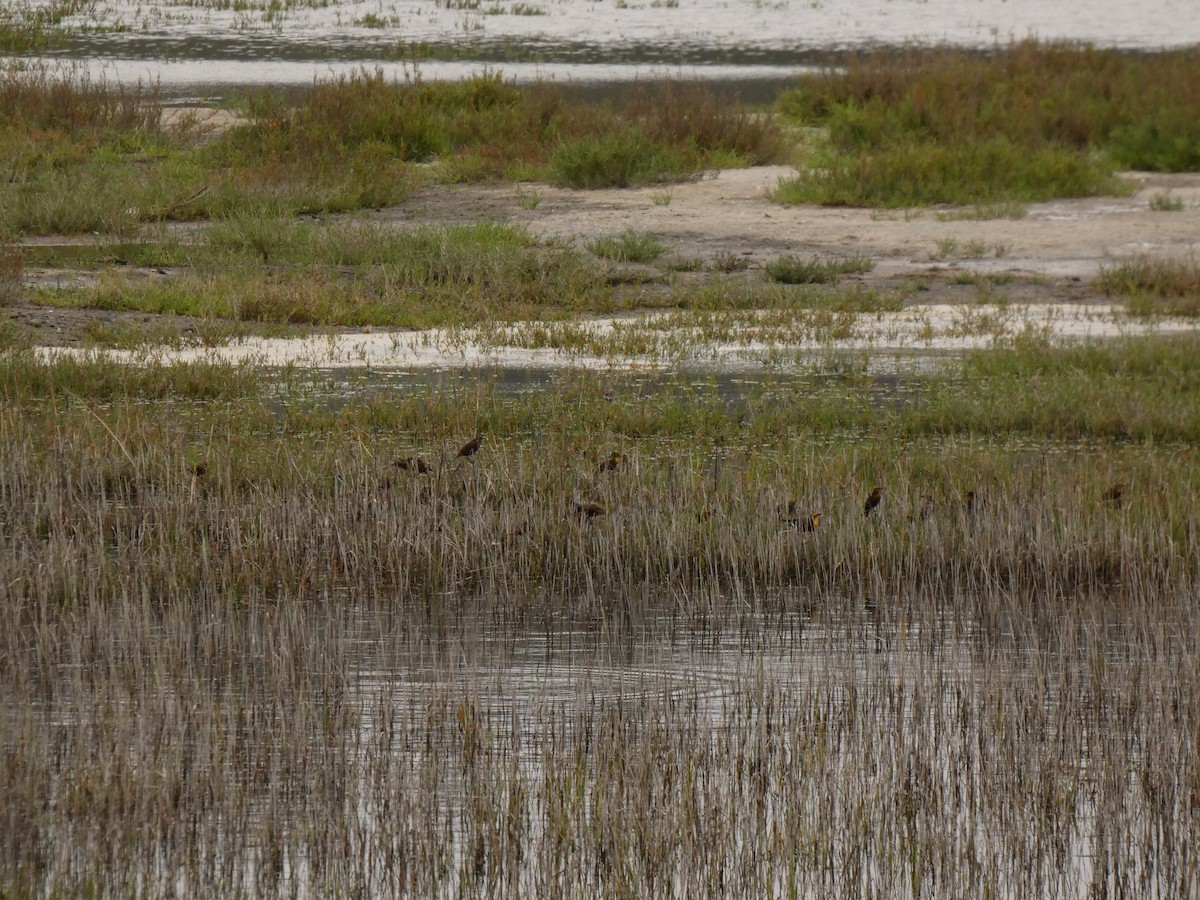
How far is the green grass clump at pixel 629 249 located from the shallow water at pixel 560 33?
13.3 m

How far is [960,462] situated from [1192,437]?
1.83 m

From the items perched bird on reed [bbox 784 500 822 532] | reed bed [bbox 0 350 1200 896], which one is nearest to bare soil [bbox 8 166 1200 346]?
reed bed [bbox 0 350 1200 896]

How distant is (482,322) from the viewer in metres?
12.1

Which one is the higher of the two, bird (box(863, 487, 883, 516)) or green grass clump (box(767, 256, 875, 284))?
bird (box(863, 487, 883, 516))

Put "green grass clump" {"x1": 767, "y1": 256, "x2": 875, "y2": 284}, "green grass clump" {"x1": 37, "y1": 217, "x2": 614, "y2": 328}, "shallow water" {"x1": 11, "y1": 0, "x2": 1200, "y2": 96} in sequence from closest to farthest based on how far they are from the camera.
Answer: "green grass clump" {"x1": 37, "y1": 217, "x2": 614, "y2": 328}, "green grass clump" {"x1": 767, "y1": 256, "x2": 875, "y2": 284}, "shallow water" {"x1": 11, "y1": 0, "x2": 1200, "y2": 96}

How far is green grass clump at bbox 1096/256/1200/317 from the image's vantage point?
12.2 meters

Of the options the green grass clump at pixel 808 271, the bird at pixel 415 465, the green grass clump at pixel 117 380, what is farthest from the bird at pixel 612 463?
the green grass clump at pixel 808 271

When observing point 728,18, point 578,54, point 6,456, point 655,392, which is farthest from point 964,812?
point 728,18

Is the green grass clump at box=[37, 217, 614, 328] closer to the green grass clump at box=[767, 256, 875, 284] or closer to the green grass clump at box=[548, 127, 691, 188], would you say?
the green grass clump at box=[767, 256, 875, 284]

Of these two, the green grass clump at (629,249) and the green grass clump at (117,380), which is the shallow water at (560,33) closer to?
the green grass clump at (629,249)

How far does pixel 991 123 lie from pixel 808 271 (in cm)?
640

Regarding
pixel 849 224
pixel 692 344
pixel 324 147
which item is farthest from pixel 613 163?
pixel 692 344

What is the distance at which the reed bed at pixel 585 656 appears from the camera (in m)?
4.28

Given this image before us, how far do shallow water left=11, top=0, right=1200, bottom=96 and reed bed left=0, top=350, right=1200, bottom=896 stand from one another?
19.4 meters
